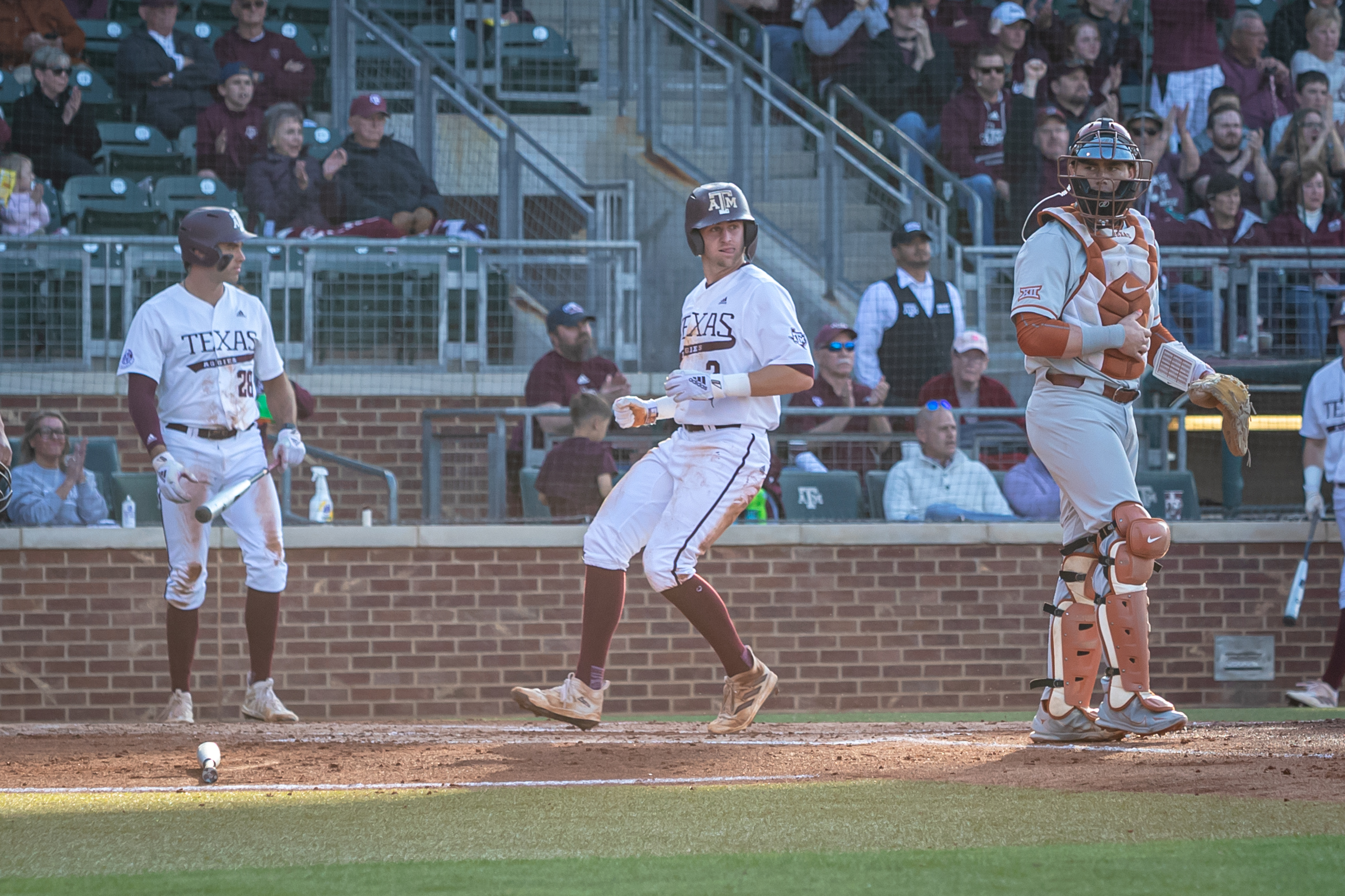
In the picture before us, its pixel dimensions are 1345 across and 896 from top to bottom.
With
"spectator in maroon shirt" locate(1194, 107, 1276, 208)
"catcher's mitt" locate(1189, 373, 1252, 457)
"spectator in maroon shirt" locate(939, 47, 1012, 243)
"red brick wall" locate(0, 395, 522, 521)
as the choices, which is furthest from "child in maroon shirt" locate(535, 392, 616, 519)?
"spectator in maroon shirt" locate(1194, 107, 1276, 208)

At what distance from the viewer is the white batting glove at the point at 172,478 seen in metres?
6.82

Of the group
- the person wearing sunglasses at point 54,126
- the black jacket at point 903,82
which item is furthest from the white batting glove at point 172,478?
the black jacket at point 903,82

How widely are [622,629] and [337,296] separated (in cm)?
304

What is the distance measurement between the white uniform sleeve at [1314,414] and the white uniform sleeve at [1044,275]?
12.7ft

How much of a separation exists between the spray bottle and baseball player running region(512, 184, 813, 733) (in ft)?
11.4

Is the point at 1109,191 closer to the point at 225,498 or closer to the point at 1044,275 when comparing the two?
the point at 1044,275

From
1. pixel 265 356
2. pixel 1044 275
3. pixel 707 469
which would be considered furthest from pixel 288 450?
pixel 1044 275

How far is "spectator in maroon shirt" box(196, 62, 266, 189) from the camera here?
1140cm

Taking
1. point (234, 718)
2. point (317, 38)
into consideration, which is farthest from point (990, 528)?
point (317, 38)

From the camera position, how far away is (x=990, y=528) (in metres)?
9.31

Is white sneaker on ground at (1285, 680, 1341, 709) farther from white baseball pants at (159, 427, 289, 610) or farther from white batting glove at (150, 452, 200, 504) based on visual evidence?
white batting glove at (150, 452, 200, 504)

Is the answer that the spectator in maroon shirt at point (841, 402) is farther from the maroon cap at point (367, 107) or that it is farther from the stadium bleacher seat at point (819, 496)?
the maroon cap at point (367, 107)

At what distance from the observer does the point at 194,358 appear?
7.12 meters

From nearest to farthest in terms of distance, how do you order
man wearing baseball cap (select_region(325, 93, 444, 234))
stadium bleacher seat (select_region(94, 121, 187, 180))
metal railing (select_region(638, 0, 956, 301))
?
man wearing baseball cap (select_region(325, 93, 444, 234)) < stadium bleacher seat (select_region(94, 121, 187, 180)) < metal railing (select_region(638, 0, 956, 301))
